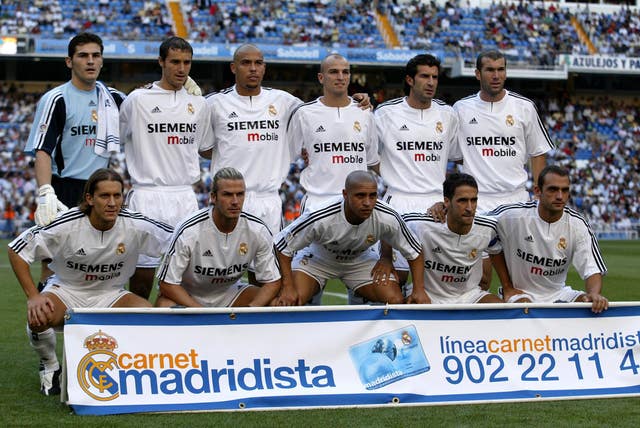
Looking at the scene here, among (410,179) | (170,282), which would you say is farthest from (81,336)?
(410,179)

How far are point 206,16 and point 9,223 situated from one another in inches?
533

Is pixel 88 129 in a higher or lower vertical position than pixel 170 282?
higher

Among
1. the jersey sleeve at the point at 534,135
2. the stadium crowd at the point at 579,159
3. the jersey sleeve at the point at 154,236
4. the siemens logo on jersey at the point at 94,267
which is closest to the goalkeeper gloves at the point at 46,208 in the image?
the siemens logo on jersey at the point at 94,267

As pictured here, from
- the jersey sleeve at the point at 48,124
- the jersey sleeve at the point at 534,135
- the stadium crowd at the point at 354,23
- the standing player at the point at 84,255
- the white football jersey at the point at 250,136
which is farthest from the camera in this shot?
the stadium crowd at the point at 354,23

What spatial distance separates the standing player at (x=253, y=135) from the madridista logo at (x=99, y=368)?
2.10m

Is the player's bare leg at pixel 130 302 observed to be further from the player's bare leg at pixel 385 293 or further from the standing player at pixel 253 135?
the player's bare leg at pixel 385 293

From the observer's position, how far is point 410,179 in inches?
303

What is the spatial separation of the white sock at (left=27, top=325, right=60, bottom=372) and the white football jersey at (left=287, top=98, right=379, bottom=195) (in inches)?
94.2

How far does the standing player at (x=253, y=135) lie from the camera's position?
7320 millimetres

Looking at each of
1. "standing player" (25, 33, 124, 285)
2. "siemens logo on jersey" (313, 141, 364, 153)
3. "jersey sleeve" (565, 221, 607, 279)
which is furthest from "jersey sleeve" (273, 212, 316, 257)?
"jersey sleeve" (565, 221, 607, 279)

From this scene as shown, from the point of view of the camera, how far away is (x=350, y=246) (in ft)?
23.3

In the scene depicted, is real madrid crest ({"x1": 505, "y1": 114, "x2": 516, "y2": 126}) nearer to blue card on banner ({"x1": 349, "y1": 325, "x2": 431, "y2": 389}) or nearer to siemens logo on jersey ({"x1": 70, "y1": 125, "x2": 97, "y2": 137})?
blue card on banner ({"x1": 349, "y1": 325, "x2": 431, "y2": 389})

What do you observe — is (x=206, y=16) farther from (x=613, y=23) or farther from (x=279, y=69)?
(x=613, y=23)

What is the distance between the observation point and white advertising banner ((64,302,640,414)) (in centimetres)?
551
